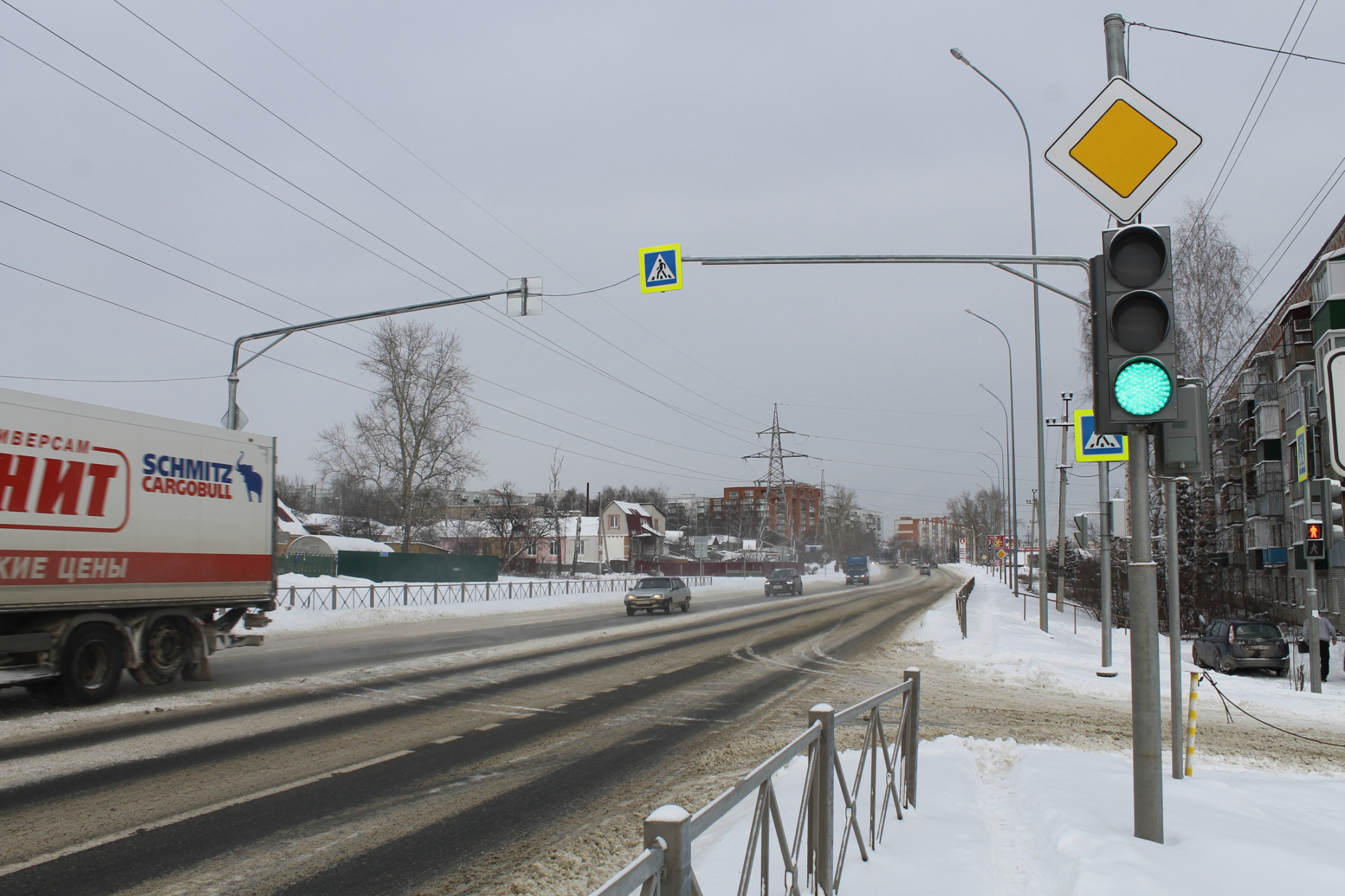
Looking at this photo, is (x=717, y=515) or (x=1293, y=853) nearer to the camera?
(x=1293, y=853)

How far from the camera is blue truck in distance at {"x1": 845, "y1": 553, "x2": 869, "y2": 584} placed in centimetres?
7456

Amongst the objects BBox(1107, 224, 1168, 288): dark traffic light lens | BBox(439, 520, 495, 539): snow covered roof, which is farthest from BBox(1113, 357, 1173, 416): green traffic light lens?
BBox(439, 520, 495, 539): snow covered roof

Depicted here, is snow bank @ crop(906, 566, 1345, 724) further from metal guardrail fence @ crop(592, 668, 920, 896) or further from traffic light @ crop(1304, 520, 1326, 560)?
metal guardrail fence @ crop(592, 668, 920, 896)

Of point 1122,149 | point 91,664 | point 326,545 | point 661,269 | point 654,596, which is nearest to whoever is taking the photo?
point 1122,149

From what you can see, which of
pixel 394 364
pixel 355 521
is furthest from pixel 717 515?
pixel 394 364

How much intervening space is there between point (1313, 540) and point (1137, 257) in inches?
687

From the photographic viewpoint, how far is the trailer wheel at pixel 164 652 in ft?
42.5

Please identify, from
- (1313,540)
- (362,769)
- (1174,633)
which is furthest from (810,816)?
(1313,540)

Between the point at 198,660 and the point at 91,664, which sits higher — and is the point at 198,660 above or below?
below

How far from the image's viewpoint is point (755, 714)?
11.8m

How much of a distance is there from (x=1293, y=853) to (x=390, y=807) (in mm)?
6186

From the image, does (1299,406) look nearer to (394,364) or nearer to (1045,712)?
(1045,712)

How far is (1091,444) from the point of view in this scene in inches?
697

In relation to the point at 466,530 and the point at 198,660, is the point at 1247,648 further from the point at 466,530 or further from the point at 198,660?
the point at 466,530
